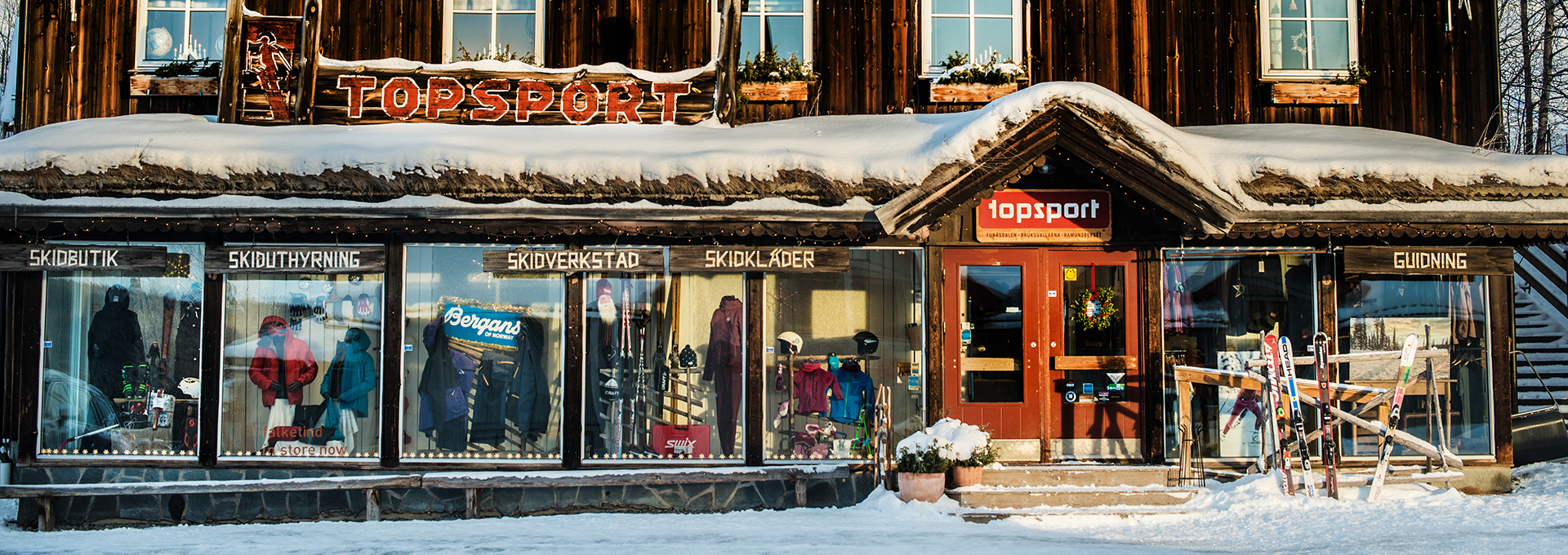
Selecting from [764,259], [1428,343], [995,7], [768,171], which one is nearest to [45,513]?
[764,259]

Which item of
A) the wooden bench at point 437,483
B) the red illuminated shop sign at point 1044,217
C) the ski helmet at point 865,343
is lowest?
the wooden bench at point 437,483

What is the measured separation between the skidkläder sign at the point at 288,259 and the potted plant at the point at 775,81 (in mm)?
3982

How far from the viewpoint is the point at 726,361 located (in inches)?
372

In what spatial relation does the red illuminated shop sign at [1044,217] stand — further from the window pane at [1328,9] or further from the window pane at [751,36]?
the window pane at [1328,9]

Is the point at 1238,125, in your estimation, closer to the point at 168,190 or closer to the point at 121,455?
the point at 168,190

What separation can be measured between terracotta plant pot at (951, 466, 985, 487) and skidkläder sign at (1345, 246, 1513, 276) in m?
3.88

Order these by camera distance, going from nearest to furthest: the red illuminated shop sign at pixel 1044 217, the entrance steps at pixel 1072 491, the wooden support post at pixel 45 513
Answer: the entrance steps at pixel 1072 491
the wooden support post at pixel 45 513
the red illuminated shop sign at pixel 1044 217

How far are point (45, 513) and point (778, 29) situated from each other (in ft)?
26.1

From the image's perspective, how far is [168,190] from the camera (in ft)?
28.1

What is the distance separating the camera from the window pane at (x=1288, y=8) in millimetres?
10867

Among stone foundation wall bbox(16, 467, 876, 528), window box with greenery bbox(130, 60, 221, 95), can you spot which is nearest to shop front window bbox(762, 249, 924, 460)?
stone foundation wall bbox(16, 467, 876, 528)

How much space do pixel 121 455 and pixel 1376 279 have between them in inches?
453

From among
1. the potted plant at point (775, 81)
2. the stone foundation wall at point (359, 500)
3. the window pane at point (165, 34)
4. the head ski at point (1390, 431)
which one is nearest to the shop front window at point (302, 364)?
the stone foundation wall at point (359, 500)

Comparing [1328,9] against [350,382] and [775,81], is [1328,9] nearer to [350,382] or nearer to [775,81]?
[775,81]
